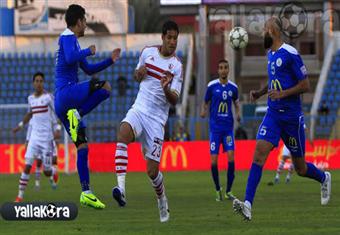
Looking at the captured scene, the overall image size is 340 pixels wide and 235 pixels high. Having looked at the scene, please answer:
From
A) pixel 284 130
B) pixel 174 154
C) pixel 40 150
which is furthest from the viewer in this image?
pixel 174 154

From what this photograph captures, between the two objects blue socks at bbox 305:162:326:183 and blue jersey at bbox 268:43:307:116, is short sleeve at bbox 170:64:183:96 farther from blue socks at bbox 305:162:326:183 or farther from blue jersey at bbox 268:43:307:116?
blue socks at bbox 305:162:326:183

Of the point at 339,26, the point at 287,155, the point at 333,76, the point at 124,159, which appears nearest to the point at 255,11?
the point at 333,76

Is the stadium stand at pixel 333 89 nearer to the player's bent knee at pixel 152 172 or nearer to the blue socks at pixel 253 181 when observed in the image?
the blue socks at pixel 253 181

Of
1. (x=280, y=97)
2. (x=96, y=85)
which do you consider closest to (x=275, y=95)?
(x=280, y=97)

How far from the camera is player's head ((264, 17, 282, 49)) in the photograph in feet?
37.1

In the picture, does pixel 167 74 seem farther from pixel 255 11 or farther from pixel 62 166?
pixel 255 11

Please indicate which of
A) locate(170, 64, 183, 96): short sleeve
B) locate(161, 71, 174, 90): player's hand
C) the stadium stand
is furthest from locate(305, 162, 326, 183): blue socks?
the stadium stand

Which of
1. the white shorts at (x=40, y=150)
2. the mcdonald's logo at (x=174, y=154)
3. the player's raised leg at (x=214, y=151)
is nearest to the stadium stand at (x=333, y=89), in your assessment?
the mcdonald's logo at (x=174, y=154)

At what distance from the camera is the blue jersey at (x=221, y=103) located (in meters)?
16.8

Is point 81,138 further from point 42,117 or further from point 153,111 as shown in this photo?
point 42,117

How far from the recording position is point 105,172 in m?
30.3

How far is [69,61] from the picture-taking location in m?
11.9

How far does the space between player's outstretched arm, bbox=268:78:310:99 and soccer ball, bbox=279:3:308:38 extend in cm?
2546

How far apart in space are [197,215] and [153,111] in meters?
1.64
